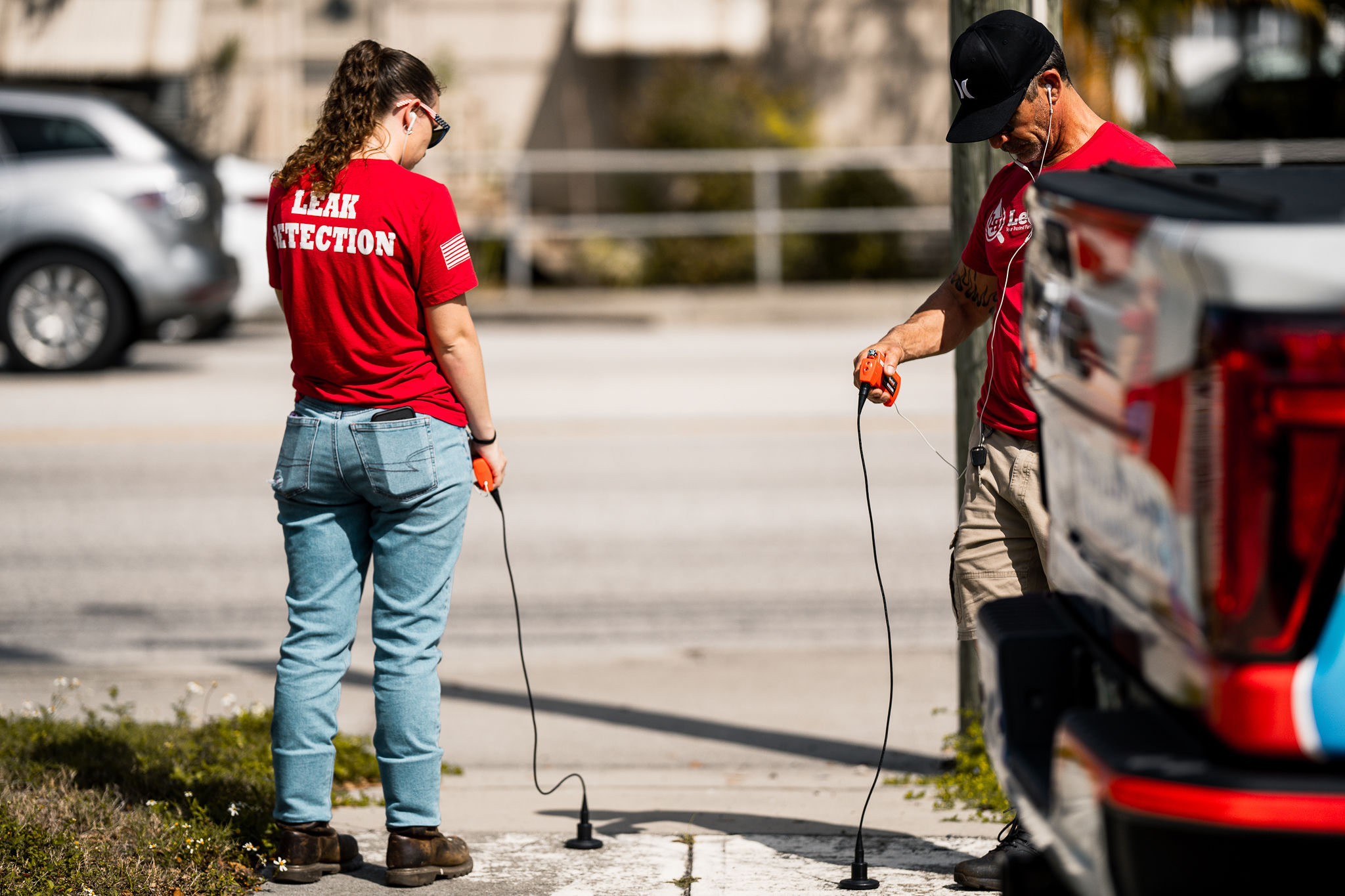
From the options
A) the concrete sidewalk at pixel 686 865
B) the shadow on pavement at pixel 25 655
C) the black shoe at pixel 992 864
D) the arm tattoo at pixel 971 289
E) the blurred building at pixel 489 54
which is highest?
the blurred building at pixel 489 54

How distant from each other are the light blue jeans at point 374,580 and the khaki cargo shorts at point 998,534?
1176 mm

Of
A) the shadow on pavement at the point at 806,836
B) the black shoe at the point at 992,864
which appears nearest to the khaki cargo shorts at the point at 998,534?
the black shoe at the point at 992,864

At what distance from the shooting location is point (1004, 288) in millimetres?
3430

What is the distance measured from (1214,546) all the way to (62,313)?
39.8ft

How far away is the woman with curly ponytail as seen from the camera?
11.5 feet

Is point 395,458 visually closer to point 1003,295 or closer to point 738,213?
point 1003,295

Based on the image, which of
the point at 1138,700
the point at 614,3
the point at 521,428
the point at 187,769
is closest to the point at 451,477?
the point at 187,769

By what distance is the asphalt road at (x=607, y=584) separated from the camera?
192 inches

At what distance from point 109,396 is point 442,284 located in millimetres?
9056

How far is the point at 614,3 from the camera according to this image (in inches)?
775

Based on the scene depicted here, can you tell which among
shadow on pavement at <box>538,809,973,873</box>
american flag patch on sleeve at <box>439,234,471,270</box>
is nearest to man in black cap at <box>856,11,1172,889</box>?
shadow on pavement at <box>538,809,973,873</box>

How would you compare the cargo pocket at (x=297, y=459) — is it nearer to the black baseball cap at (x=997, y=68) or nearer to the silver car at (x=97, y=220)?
the black baseball cap at (x=997, y=68)

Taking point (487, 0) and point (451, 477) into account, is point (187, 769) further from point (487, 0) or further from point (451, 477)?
point (487, 0)

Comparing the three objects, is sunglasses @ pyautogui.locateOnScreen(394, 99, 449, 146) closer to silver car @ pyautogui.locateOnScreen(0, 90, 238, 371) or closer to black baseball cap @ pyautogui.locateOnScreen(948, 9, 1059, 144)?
black baseball cap @ pyautogui.locateOnScreen(948, 9, 1059, 144)
